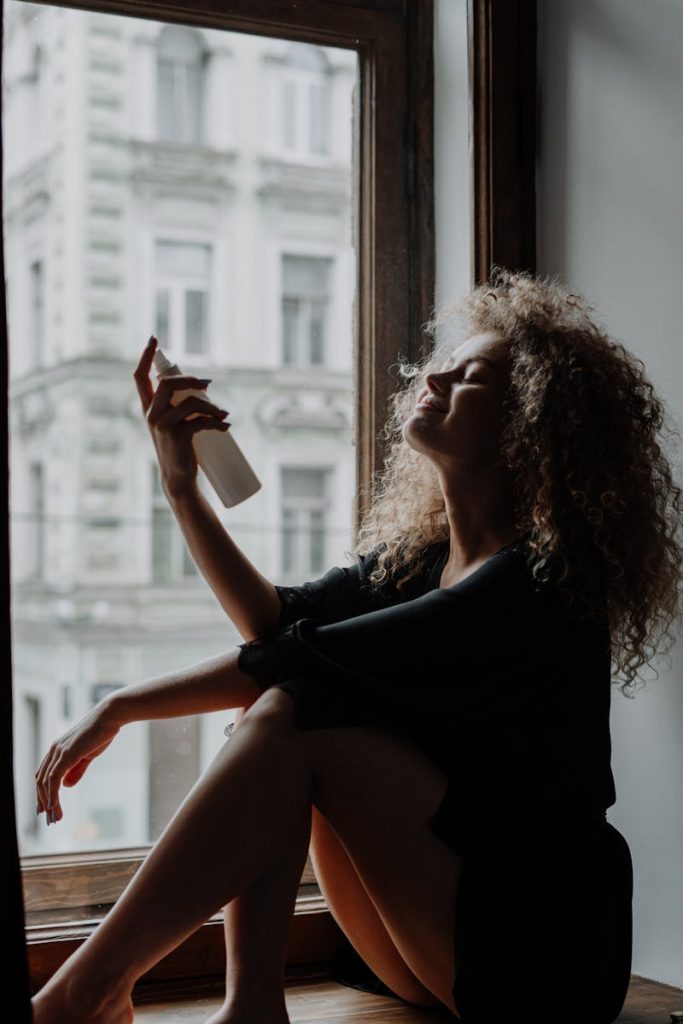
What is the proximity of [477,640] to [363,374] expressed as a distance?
0.68 meters

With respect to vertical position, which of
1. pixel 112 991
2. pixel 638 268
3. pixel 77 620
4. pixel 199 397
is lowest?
pixel 112 991

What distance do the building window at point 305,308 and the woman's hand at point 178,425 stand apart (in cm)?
46

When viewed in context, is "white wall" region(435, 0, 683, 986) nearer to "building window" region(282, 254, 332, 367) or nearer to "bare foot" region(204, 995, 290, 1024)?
"building window" region(282, 254, 332, 367)

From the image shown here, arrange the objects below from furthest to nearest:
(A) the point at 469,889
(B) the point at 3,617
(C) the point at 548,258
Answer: (C) the point at 548,258 → (A) the point at 469,889 → (B) the point at 3,617

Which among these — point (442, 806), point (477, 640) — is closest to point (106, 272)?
point (477, 640)

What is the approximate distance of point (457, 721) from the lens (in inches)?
52.9

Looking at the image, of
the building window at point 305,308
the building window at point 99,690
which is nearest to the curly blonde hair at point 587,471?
the building window at point 305,308

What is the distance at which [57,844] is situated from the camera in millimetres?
1706

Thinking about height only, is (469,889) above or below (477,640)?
below

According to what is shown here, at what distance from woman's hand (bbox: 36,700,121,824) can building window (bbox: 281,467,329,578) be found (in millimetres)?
459

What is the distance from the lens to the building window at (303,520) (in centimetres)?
186

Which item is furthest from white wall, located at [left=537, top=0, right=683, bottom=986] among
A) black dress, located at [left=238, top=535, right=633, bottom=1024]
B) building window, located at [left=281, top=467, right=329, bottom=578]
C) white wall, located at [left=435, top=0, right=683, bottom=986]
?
building window, located at [left=281, top=467, right=329, bottom=578]

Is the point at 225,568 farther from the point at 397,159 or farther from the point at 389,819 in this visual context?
the point at 397,159

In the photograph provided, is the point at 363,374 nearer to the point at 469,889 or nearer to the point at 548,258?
the point at 548,258
